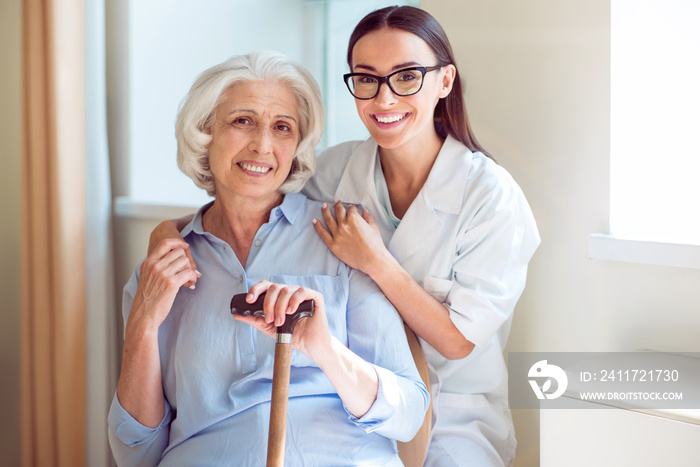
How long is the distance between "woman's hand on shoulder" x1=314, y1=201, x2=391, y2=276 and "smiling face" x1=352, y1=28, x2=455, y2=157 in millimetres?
196

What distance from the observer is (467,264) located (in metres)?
1.49

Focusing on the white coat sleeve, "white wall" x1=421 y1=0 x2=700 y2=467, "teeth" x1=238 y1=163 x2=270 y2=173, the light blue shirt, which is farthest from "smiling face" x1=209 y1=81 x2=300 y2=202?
"white wall" x1=421 y1=0 x2=700 y2=467

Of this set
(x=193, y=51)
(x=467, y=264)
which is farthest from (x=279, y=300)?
(x=193, y=51)

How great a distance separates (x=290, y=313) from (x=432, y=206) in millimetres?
499

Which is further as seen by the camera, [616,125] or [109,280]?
[109,280]

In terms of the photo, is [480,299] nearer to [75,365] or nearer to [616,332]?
[616,332]

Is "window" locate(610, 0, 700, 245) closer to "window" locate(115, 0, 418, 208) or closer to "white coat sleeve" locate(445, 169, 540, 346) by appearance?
"white coat sleeve" locate(445, 169, 540, 346)

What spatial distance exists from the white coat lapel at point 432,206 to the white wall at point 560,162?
0.28 meters

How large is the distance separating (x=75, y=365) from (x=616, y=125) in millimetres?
1914

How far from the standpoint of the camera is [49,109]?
2.27 meters

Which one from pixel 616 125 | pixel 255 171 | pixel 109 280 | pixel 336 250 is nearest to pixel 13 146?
pixel 109 280

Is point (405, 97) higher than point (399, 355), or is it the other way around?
point (405, 97)

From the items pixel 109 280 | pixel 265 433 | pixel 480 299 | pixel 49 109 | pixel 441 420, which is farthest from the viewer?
pixel 109 280

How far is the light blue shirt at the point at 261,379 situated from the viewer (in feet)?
4.38
